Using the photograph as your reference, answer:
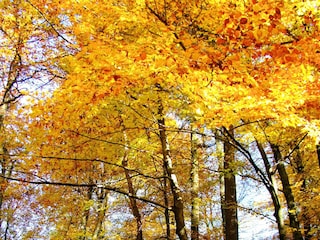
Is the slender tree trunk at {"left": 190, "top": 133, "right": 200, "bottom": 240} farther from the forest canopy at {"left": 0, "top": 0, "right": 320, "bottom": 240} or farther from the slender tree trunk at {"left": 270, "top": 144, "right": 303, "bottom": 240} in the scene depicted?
the slender tree trunk at {"left": 270, "top": 144, "right": 303, "bottom": 240}

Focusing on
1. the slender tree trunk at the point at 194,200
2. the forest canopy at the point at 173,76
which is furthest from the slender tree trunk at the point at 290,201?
the slender tree trunk at the point at 194,200

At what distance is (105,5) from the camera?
5.79 m

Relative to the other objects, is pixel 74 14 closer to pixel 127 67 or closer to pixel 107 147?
pixel 107 147

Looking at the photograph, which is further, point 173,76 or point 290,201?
point 290,201

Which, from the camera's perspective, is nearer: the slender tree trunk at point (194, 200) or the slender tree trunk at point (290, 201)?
the slender tree trunk at point (290, 201)

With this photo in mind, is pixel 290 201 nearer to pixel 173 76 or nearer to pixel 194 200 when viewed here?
pixel 194 200

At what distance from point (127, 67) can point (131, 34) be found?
1.60 meters

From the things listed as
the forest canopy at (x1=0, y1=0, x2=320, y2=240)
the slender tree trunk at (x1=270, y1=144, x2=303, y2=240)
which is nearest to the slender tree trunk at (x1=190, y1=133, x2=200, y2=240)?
the forest canopy at (x1=0, y1=0, x2=320, y2=240)

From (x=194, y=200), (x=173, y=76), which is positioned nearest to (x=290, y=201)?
(x=194, y=200)

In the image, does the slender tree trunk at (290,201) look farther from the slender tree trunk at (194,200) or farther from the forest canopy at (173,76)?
the slender tree trunk at (194,200)

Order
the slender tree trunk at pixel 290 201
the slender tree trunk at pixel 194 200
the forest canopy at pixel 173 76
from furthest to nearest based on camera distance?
the slender tree trunk at pixel 194 200
the slender tree trunk at pixel 290 201
the forest canopy at pixel 173 76

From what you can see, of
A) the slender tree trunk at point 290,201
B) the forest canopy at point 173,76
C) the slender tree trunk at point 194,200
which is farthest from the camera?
the slender tree trunk at point 194,200

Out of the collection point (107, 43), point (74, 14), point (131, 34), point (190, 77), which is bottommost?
point (190, 77)

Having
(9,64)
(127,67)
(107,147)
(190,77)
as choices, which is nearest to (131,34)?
(127,67)
